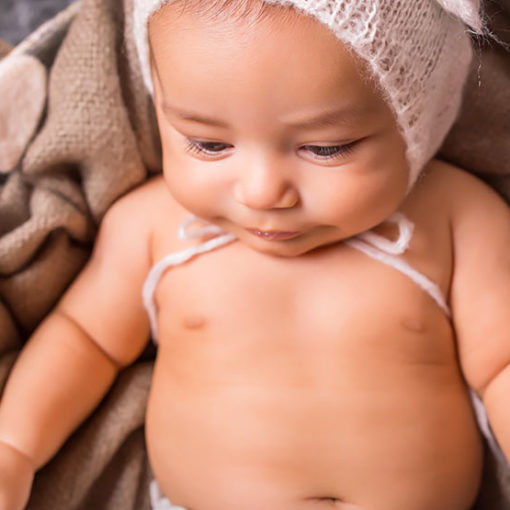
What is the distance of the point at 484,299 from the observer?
106 centimetres

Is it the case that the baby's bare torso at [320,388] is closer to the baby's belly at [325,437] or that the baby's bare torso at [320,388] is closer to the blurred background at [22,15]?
the baby's belly at [325,437]

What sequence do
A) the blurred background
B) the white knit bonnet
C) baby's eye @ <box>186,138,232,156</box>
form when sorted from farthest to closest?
the blurred background < baby's eye @ <box>186,138,232,156</box> < the white knit bonnet

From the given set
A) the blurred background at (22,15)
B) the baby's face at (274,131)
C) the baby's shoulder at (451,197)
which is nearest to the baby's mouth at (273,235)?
the baby's face at (274,131)

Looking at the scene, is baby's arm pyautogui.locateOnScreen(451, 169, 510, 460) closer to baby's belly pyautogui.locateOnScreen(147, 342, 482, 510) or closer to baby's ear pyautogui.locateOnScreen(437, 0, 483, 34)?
baby's belly pyautogui.locateOnScreen(147, 342, 482, 510)

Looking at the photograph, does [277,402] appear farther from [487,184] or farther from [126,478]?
[487,184]

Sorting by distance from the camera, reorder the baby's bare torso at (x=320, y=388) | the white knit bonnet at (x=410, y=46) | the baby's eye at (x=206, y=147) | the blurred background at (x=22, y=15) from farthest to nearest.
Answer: the blurred background at (x=22, y=15), the baby's bare torso at (x=320, y=388), the baby's eye at (x=206, y=147), the white knit bonnet at (x=410, y=46)

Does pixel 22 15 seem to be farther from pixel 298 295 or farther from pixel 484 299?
pixel 484 299

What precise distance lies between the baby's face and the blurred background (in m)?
0.44

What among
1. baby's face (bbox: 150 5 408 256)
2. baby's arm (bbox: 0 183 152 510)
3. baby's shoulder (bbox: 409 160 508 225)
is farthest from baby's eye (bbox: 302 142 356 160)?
baby's arm (bbox: 0 183 152 510)

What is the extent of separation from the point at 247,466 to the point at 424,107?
528 mm

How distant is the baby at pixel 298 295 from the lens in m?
0.86

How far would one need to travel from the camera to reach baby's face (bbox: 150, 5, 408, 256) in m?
0.81

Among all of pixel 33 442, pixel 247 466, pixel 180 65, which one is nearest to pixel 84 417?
pixel 33 442

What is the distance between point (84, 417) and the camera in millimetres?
1150
